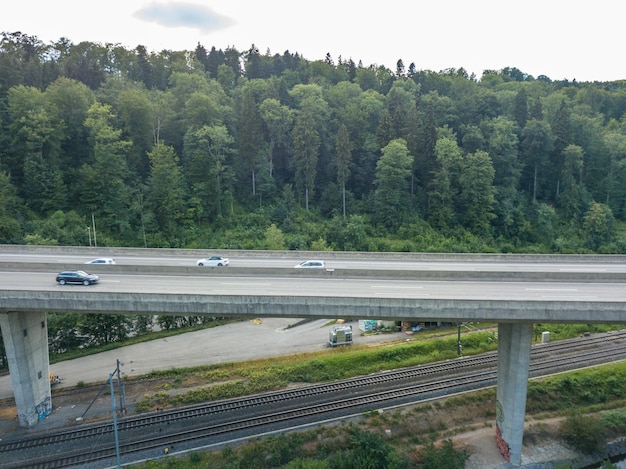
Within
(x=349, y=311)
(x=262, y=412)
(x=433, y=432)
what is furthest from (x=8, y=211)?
(x=433, y=432)

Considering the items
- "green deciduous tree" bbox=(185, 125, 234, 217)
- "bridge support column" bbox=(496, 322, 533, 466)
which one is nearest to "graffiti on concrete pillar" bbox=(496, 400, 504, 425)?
"bridge support column" bbox=(496, 322, 533, 466)

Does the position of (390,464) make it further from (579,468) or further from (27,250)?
(27,250)

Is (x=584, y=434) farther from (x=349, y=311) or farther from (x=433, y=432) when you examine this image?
(x=349, y=311)

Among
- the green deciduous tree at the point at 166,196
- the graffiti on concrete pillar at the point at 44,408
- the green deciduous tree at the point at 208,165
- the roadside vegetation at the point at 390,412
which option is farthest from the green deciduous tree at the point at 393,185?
the graffiti on concrete pillar at the point at 44,408

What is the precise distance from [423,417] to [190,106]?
53.4 metres

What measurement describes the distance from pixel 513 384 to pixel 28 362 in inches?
1155

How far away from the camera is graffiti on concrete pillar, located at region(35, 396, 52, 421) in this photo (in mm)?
28469

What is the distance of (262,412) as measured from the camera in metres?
29.3

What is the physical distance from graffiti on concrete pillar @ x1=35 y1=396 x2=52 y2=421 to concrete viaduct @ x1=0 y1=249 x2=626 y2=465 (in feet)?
1.76

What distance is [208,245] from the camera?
55.7 m

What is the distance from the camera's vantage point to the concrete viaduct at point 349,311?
23078 millimetres

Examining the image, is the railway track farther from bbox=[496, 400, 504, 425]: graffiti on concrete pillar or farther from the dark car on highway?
the dark car on highway

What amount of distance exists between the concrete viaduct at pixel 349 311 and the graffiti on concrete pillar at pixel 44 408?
536mm

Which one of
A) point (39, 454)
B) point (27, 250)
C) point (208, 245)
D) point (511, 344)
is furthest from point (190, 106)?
point (511, 344)
